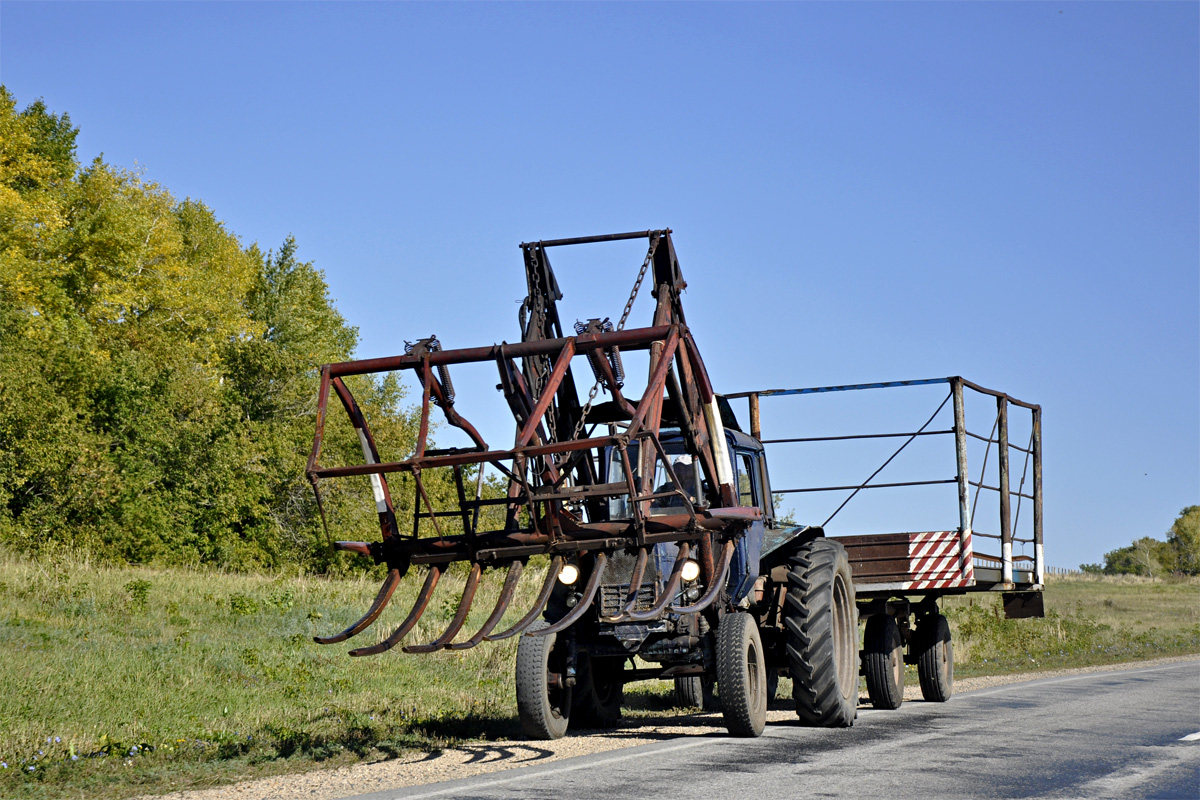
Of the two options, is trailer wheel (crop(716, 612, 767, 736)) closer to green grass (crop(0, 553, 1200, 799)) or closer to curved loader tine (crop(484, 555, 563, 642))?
curved loader tine (crop(484, 555, 563, 642))

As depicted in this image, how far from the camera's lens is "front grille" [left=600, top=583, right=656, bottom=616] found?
429 inches

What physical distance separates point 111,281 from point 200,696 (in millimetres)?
27311

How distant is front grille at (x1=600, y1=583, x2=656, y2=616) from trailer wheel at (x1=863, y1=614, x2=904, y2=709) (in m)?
4.64

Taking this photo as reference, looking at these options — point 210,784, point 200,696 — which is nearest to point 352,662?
point 200,696

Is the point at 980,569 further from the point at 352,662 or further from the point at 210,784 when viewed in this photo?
the point at 210,784

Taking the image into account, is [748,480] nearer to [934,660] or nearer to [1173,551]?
[934,660]

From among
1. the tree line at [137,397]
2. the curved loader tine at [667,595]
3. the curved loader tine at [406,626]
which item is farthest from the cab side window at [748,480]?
the tree line at [137,397]

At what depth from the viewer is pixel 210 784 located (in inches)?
337

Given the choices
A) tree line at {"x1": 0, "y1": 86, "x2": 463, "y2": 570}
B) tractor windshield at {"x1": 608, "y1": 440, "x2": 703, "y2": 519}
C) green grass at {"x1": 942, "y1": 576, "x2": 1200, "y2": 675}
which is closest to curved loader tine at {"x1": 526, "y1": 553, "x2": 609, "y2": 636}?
tractor windshield at {"x1": 608, "y1": 440, "x2": 703, "y2": 519}

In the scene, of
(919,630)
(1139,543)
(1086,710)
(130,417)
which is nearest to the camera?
(1086,710)

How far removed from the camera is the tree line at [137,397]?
1169 inches

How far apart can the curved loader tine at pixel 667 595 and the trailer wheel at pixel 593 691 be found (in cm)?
274

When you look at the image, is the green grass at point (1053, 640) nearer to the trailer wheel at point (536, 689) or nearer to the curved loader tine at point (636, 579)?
the trailer wheel at point (536, 689)

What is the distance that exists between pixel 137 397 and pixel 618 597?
2709 centimetres
